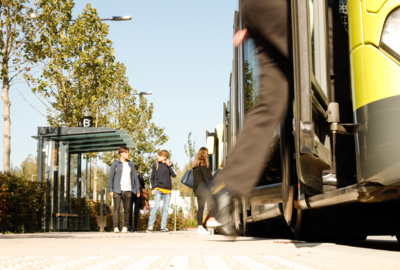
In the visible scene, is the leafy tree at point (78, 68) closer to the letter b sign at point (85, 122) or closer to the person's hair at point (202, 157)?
the letter b sign at point (85, 122)

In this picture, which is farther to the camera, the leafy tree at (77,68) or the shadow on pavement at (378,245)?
the leafy tree at (77,68)

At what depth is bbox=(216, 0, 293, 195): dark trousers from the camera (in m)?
4.17

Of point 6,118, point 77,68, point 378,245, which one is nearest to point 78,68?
point 77,68

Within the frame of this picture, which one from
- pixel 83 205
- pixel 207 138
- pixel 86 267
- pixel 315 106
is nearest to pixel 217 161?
pixel 207 138

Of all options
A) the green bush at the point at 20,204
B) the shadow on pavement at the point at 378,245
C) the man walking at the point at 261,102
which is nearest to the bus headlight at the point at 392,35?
the man walking at the point at 261,102

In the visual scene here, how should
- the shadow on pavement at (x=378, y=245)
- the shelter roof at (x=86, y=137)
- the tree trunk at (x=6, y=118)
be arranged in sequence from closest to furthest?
1. the shadow on pavement at (x=378, y=245)
2. the tree trunk at (x=6, y=118)
3. the shelter roof at (x=86, y=137)

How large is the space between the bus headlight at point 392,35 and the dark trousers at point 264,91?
67 cm

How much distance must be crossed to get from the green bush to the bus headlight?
1070cm

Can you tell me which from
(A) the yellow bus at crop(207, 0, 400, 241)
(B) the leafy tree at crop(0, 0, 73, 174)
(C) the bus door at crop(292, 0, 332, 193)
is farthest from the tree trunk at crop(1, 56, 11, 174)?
(C) the bus door at crop(292, 0, 332, 193)

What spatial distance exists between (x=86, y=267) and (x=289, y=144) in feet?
10.2

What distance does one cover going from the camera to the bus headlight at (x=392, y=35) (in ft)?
14.1

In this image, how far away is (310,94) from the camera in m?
4.30

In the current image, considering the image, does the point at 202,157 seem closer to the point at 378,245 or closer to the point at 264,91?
the point at 378,245

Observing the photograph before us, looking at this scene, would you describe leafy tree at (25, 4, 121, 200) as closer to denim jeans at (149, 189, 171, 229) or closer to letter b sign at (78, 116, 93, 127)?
letter b sign at (78, 116, 93, 127)
